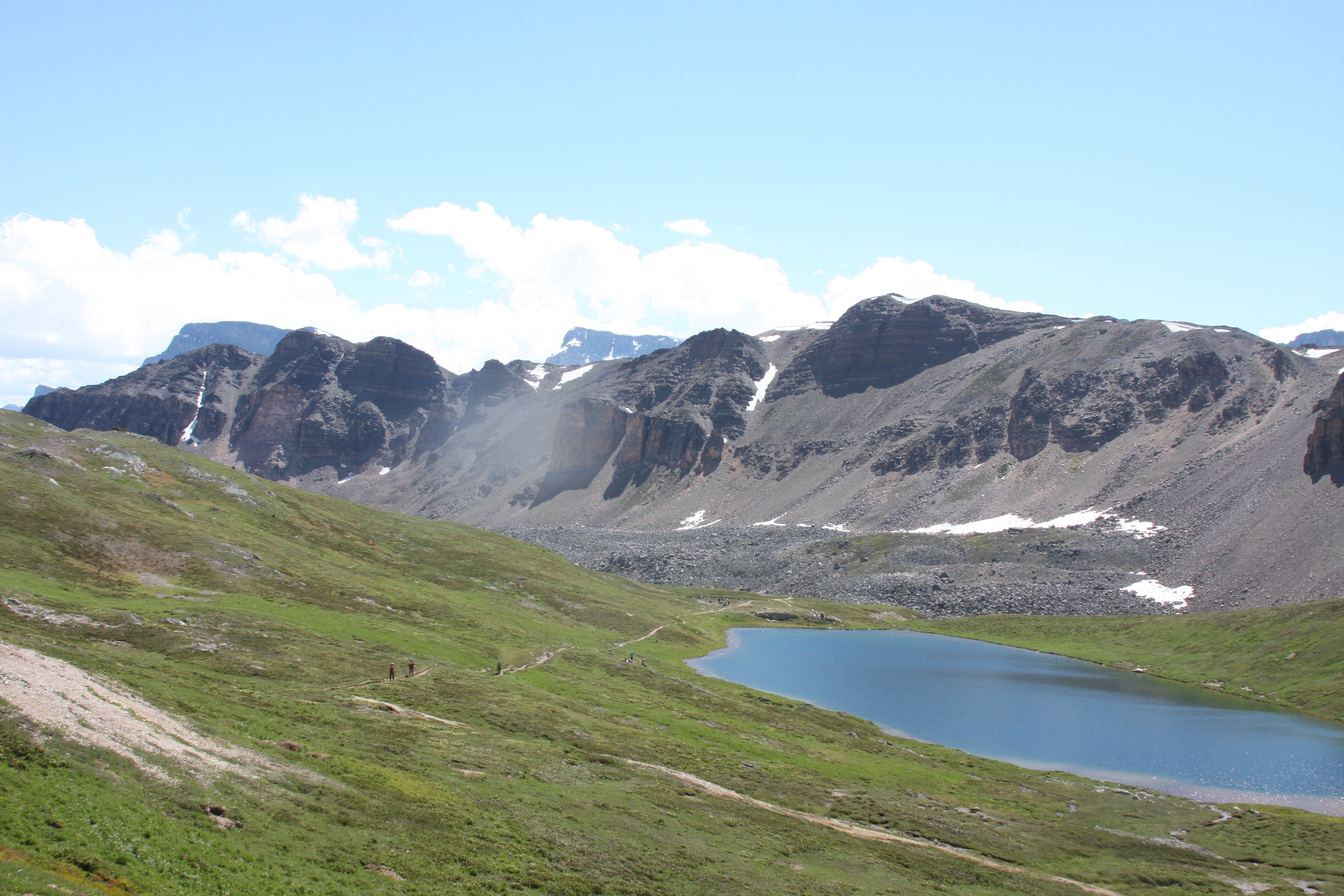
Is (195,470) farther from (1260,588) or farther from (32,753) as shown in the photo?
(1260,588)

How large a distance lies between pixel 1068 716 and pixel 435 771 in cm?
6721

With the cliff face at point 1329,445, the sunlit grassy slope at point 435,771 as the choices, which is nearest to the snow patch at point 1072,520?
the cliff face at point 1329,445

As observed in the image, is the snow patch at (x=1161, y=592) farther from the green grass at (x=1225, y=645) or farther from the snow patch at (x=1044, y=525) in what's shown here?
the snow patch at (x=1044, y=525)

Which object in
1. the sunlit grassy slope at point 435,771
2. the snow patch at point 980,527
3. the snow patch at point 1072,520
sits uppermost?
the snow patch at point 1072,520

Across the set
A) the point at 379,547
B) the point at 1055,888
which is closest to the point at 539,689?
the point at 1055,888

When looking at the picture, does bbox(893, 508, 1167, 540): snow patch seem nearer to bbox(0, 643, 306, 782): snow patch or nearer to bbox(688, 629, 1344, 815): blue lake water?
bbox(688, 629, 1344, 815): blue lake water

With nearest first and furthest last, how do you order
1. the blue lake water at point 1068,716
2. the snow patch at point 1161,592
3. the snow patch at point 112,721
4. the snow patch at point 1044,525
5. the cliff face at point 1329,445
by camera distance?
the snow patch at point 112,721 < the blue lake water at point 1068,716 < the snow patch at point 1161,592 < the cliff face at point 1329,445 < the snow patch at point 1044,525

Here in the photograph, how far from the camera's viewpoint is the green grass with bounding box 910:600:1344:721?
278 feet

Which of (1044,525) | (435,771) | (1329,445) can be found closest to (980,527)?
(1044,525)

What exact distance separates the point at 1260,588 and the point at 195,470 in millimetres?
159481

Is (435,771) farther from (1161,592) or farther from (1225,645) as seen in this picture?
(1161,592)

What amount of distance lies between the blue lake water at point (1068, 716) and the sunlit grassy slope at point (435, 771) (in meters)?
7.63

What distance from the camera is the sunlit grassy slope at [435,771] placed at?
21.3 meters

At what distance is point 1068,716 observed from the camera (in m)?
76.6
